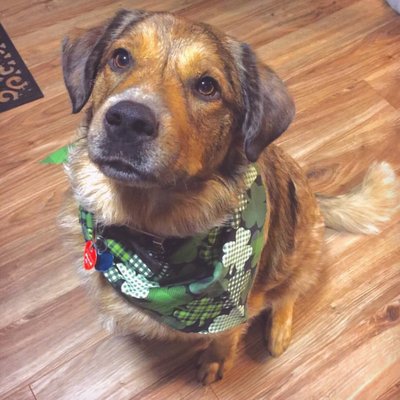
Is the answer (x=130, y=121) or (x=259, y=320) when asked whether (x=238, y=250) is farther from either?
(x=259, y=320)

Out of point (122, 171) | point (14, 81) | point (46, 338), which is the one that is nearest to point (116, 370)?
point (46, 338)

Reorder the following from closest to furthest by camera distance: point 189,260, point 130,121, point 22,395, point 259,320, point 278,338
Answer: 1. point 130,121
2. point 189,260
3. point 22,395
4. point 278,338
5. point 259,320

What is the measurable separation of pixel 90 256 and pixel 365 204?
3.69ft

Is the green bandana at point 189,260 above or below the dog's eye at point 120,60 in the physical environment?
below

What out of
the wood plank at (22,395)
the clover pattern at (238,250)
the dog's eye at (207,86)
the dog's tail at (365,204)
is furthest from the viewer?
the dog's tail at (365,204)

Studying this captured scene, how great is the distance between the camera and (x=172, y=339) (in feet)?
6.03

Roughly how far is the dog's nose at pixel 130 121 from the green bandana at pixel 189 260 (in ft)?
1.19

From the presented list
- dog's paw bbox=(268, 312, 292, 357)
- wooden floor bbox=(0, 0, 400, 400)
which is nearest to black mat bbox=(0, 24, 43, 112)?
wooden floor bbox=(0, 0, 400, 400)

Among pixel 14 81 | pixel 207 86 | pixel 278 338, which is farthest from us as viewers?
pixel 14 81

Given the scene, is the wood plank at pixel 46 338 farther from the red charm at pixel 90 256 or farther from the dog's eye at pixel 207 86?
the dog's eye at pixel 207 86

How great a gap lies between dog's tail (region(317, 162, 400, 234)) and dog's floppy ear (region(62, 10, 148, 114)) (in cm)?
102

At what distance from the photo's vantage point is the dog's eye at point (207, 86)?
1332mm

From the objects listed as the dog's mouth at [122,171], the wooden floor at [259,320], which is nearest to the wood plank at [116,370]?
the wooden floor at [259,320]

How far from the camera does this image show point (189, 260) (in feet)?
4.73
